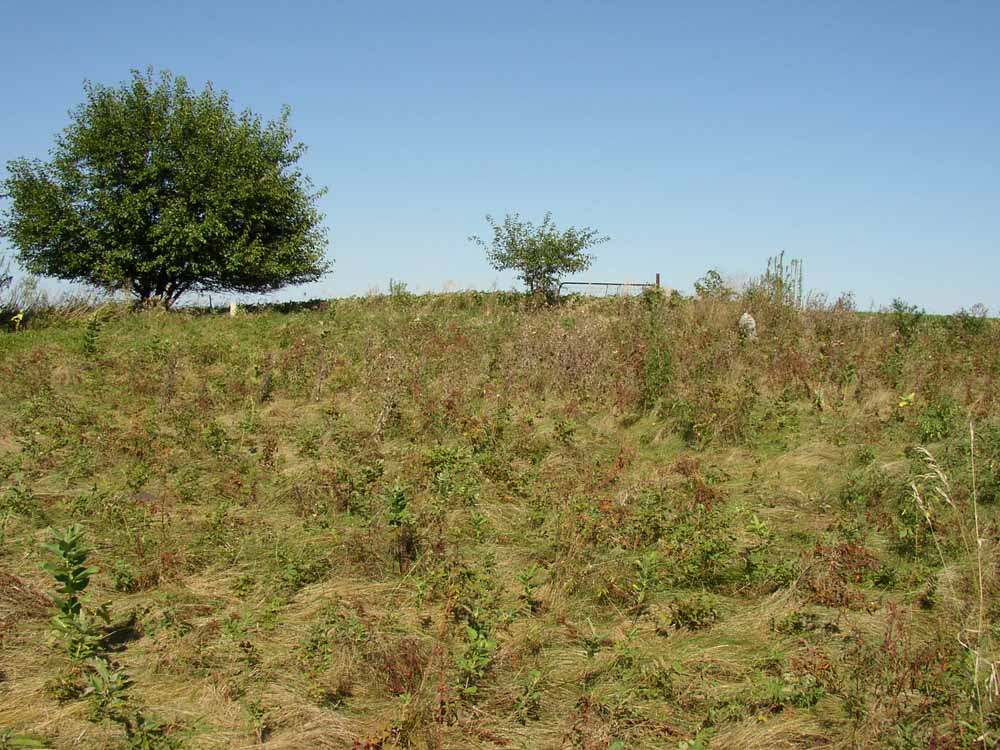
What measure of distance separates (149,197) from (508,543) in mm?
18016

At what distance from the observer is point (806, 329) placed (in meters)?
12.7

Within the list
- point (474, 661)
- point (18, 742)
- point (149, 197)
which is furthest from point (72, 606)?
point (149, 197)

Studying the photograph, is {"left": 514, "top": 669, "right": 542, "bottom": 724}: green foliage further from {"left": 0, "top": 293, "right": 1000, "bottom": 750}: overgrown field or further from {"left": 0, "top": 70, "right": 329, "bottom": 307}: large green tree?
{"left": 0, "top": 70, "right": 329, "bottom": 307}: large green tree

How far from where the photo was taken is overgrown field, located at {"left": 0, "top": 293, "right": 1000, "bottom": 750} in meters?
3.88

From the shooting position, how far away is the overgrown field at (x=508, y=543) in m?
3.88

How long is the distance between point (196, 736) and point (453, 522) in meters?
3.20

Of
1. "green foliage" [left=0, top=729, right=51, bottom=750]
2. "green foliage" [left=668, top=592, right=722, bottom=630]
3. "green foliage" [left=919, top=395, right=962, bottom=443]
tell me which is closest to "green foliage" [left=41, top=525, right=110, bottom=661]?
"green foliage" [left=0, top=729, right=51, bottom=750]

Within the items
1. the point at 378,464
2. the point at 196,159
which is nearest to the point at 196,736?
the point at 378,464

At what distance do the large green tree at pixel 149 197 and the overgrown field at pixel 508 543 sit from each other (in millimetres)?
8759

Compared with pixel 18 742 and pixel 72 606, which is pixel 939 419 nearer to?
pixel 72 606

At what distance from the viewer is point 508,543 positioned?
6.38m

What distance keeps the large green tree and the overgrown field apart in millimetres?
8759

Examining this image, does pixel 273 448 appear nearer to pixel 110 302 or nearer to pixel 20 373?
pixel 20 373

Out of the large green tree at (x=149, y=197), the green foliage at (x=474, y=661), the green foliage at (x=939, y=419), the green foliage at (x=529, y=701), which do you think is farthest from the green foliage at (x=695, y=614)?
the large green tree at (x=149, y=197)
